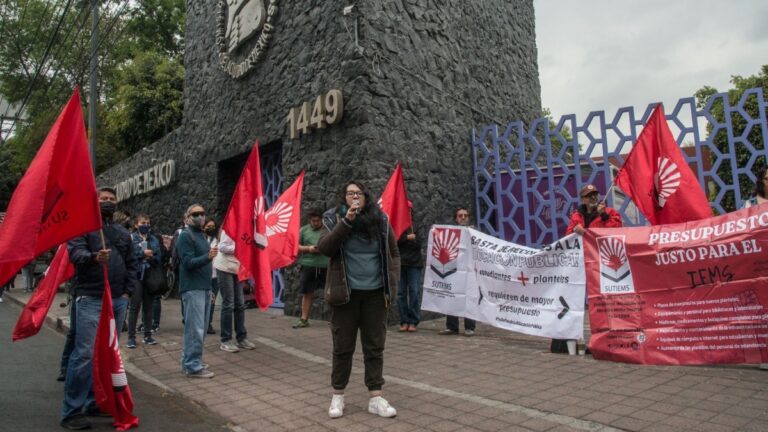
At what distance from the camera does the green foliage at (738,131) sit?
8.00 meters

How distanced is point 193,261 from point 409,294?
350cm

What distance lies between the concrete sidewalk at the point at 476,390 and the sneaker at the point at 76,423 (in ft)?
3.14

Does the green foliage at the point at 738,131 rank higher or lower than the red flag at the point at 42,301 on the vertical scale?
higher

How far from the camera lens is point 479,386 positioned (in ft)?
15.3

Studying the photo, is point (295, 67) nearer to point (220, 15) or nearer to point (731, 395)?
point (220, 15)

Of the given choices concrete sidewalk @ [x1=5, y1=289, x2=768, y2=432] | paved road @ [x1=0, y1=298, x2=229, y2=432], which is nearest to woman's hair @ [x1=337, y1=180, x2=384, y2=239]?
concrete sidewalk @ [x1=5, y1=289, x2=768, y2=432]

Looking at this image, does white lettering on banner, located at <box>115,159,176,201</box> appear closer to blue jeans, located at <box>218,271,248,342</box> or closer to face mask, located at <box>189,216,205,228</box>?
blue jeans, located at <box>218,271,248,342</box>

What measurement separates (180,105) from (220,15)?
7.66 metres

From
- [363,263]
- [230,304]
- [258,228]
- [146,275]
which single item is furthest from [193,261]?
[146,275]

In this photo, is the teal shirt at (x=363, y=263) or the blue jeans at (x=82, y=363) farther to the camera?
the teal shirt at (x=363, y=263)

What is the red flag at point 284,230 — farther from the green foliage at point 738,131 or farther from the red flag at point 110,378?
the green foliage at point 738,131

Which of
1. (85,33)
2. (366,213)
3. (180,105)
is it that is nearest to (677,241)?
(366,213)

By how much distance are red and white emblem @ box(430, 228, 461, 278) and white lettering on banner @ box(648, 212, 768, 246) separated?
8.93 feet

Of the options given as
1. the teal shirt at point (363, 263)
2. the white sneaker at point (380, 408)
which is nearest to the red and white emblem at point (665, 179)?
the teal shirt at point (363, 263)
